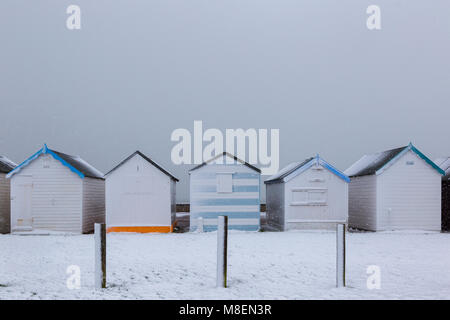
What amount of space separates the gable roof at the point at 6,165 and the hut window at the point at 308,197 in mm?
15827

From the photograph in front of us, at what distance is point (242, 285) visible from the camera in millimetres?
9070

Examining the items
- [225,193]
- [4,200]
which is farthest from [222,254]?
[4,200]

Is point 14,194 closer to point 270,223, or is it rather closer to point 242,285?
point 270,223

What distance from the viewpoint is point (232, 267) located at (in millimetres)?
11367

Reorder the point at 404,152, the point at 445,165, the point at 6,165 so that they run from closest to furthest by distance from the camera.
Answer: the point at 404,152, the point at 6,165, the point at 445,165

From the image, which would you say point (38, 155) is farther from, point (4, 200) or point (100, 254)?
point (100, 254)

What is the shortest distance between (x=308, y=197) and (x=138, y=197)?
890 centimetres

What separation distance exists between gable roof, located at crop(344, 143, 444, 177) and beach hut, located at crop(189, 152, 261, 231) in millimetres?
6296

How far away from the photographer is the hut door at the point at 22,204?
20.8 metres

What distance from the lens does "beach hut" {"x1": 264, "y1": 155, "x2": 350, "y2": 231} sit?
71.1 ft

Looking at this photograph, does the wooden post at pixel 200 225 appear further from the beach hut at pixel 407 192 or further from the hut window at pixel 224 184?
the beach hut at pixel 407 192
